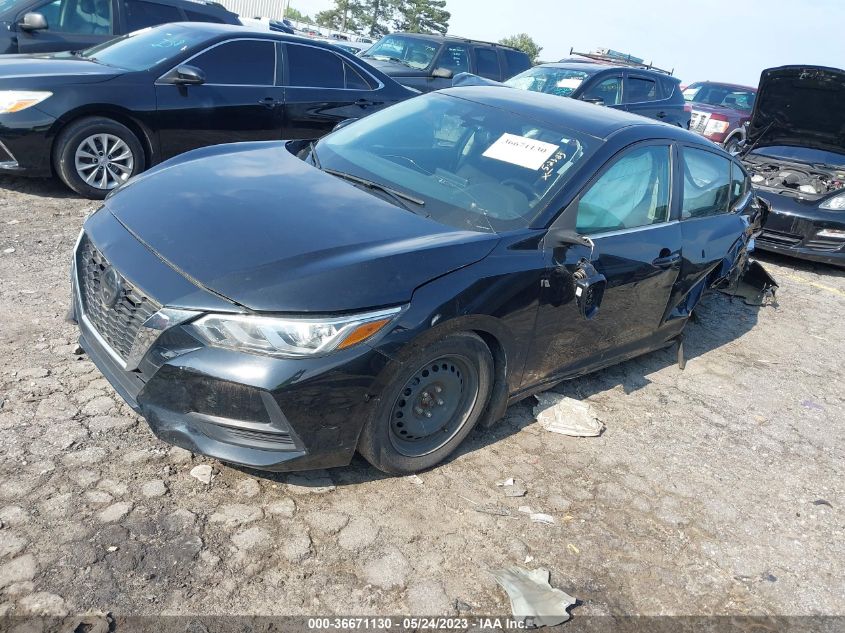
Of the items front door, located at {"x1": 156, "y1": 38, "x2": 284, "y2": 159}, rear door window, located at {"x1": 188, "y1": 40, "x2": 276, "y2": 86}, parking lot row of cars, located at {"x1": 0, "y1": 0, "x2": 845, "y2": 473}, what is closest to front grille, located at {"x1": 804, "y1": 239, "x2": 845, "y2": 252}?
parking lot row of cars, located at {"x1": 0, "y1": 0, "x2": 845, "y2": 473}

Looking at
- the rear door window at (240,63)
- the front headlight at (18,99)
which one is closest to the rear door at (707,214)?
the rear door window at (240,63)

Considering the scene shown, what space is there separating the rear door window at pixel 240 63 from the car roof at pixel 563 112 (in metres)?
3.00

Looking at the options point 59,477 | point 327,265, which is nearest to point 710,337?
point 327,265

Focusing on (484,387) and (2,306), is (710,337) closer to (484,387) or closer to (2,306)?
(484,387)

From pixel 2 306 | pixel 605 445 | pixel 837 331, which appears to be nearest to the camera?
pixel 605 445

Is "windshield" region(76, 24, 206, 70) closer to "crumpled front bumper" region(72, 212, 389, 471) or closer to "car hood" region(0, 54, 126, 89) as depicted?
"car hood" region(0, 54, 126, 89)

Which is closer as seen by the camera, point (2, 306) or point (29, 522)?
point (29, 522)

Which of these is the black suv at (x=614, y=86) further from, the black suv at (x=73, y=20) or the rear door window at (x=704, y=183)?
the rear door window at (x=704, y=183)

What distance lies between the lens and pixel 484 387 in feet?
10.7

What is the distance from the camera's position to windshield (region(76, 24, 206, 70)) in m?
6.32

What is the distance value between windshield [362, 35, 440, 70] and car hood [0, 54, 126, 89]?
20.4 feet

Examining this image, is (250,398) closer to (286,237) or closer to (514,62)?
(286,237)

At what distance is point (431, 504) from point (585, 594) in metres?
0.73

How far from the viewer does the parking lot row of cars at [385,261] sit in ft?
8.53
